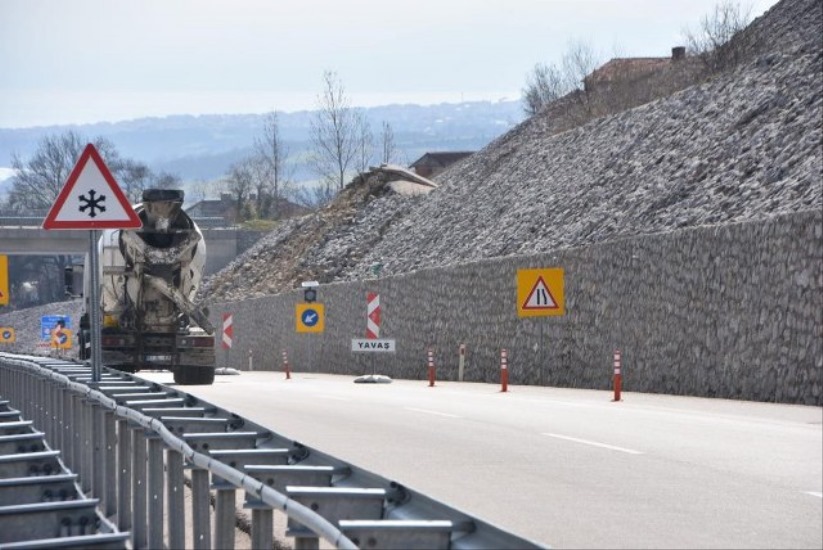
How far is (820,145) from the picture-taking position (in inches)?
1358

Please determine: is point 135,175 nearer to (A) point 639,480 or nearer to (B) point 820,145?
(B) point 820,145

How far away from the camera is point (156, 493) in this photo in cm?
986

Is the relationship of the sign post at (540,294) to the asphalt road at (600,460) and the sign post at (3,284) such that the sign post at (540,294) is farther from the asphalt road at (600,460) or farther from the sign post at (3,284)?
the sign post at (3,284)

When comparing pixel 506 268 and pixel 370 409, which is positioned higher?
pixel 506 268

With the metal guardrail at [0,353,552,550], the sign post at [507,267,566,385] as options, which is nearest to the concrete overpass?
the sign post at [507,267,566,385]

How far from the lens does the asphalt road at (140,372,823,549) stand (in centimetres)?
1142

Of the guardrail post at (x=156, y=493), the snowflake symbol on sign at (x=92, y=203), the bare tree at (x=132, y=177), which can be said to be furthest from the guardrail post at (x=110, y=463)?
the bare tree at (x=132, y=177)

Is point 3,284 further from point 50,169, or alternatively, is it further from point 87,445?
point 50,169

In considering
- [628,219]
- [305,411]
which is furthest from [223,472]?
[628,219]

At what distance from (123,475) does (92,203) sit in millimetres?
5595

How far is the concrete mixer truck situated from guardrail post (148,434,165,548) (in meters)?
22.1

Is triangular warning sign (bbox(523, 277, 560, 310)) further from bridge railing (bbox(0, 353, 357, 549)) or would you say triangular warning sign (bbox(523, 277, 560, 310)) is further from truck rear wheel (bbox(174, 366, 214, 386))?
bridge railing (bbox(0, 353, 357, 549))

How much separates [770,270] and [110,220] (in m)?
13.0

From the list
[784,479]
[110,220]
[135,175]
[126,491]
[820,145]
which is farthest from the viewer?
[135,175]
